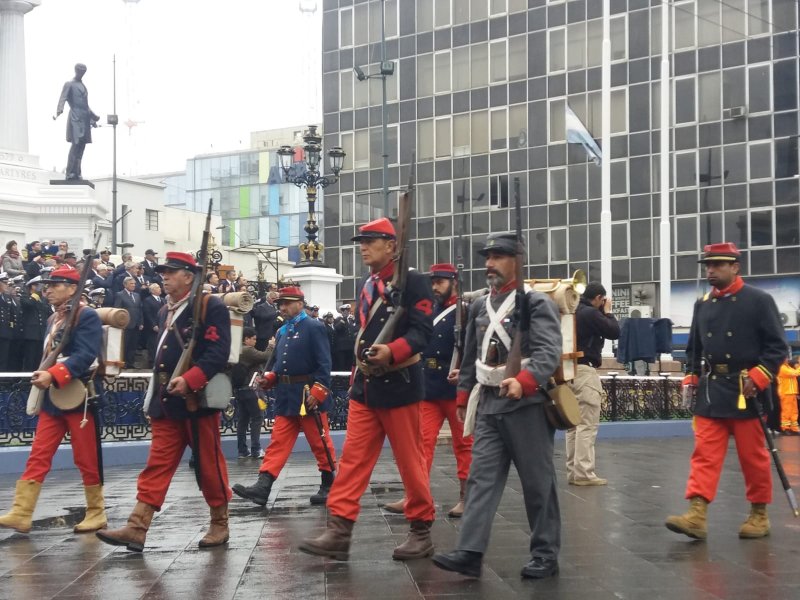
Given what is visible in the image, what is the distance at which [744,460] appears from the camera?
332 inches

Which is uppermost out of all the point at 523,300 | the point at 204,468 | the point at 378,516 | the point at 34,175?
the point at 34,175

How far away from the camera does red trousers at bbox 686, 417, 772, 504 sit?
27.2 feet

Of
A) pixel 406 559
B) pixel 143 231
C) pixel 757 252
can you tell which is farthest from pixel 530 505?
pixel 143 231

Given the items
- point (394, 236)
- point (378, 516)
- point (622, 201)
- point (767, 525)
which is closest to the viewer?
point (394, 236)

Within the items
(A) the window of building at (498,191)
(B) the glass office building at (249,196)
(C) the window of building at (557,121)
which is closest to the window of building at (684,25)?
(C) the window of building at (557,121)

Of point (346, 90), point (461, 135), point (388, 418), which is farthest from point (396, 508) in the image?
point (346, 90)

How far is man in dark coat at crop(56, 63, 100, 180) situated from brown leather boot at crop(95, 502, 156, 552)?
25.4 metres

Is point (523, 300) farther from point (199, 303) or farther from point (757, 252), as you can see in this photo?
point (757, 252)

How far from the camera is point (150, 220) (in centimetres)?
6450

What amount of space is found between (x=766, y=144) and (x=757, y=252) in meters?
4.25

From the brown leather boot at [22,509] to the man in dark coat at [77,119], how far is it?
24.1 metres

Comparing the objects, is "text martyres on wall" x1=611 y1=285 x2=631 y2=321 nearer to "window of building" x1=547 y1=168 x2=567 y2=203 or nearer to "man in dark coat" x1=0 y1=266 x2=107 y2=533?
"window of building" x1=547 y1=168 x2=567 y2=203

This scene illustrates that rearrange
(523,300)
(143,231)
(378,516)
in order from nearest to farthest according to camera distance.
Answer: (523,300) < (378,516) < (143,231)

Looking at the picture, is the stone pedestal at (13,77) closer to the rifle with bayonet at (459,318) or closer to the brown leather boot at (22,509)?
the brown leather boot at (22,509)
